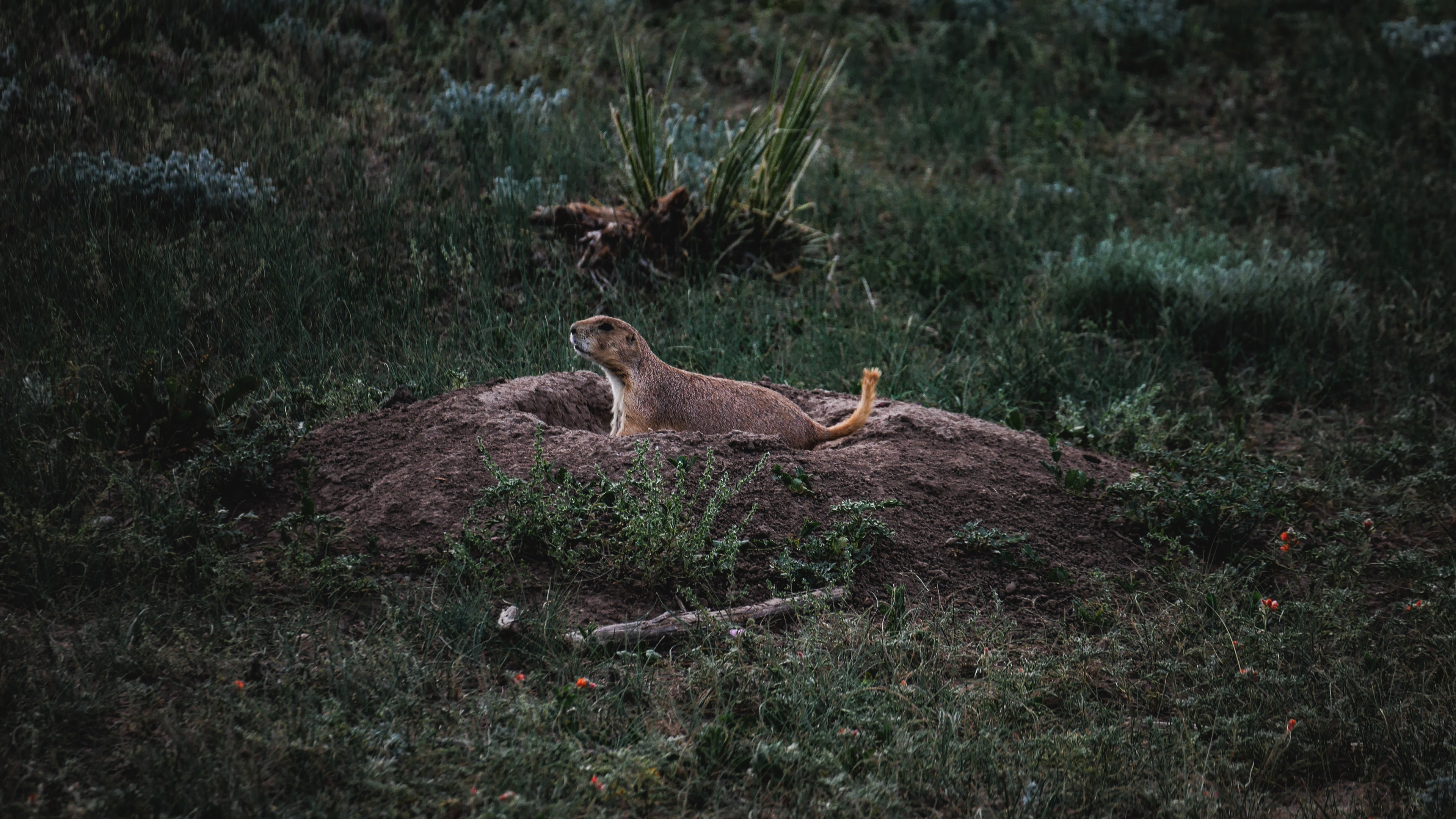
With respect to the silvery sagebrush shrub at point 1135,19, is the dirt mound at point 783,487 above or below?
below

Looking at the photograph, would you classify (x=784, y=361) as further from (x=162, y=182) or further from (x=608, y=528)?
(x=162, y=182)

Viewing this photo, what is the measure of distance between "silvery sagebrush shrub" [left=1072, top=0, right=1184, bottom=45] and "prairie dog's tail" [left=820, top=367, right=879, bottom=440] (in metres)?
9.31

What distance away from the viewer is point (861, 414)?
465cm

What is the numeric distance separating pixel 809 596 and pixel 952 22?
34.7ft

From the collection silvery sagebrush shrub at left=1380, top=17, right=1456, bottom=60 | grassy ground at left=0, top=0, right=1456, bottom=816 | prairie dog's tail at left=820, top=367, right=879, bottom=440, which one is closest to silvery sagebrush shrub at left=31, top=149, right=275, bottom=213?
grassy ground at left=0, top=0, right=1456, bottom=816

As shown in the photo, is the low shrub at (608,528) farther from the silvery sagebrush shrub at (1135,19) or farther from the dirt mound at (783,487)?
the silvery sagebrush shrub at (1135,19)

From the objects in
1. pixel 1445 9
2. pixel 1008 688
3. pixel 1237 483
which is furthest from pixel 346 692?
pixel 1445 9

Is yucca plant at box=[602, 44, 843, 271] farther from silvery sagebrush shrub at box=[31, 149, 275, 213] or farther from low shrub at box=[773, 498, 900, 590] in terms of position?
low shrub at box=[773, 498, 900, 590]

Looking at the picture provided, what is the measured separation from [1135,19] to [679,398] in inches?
398

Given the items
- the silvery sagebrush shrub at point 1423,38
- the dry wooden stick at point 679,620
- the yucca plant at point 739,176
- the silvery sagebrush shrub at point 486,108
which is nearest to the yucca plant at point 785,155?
the yucca plant at point 739,176

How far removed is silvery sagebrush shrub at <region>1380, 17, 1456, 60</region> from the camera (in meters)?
10.8

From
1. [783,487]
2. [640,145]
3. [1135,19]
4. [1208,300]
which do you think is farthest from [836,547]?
[1135,19]

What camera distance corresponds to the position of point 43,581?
128 inches

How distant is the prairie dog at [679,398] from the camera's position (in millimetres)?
4535
